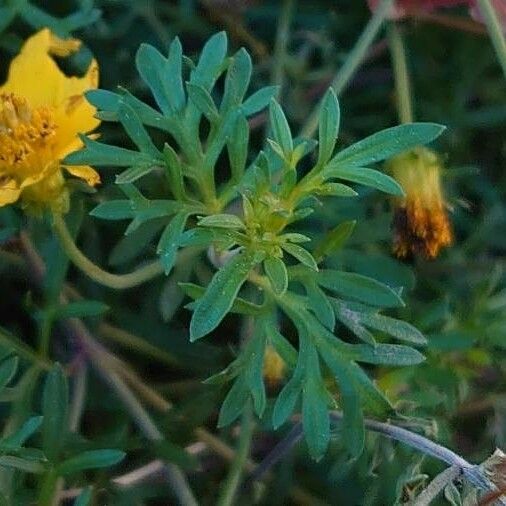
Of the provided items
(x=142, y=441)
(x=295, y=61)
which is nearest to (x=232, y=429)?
(x=142, y=441)

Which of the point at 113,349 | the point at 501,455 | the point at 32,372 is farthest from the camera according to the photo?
the point at 113,349

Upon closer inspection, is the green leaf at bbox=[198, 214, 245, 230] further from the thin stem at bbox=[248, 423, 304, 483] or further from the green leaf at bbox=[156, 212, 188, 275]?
the thin stem at bbox=[248, 423, 304, 483]

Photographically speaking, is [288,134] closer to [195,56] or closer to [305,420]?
[305,420]

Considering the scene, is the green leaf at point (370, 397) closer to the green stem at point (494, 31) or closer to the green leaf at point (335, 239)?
the green leaf at point (335, 239)

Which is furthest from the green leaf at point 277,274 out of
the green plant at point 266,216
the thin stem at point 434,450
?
the thin stem at point 434,450

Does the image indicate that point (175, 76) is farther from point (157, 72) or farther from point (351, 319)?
point (351, 319)

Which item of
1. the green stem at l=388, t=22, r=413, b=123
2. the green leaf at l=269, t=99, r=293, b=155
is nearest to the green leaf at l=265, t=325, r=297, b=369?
the green leaf at l=269, t=99, r=293, b=155

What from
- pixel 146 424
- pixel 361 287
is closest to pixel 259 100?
pixel 361 287
